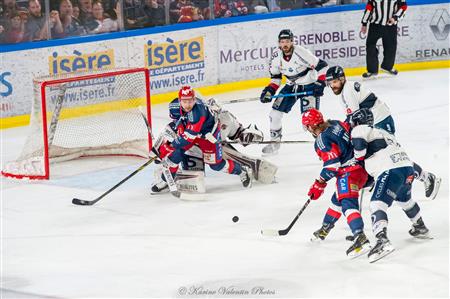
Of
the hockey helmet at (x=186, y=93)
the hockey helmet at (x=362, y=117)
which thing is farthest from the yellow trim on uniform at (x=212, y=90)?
the hockey helmet at (x=362, y=117)

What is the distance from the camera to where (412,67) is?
A: 13727 millimetres

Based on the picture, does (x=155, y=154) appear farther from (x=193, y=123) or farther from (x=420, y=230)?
(x=420, y=230)

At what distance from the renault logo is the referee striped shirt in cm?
81

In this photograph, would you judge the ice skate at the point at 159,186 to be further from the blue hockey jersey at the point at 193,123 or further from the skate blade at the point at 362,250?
the skate blade at the point at 362,250

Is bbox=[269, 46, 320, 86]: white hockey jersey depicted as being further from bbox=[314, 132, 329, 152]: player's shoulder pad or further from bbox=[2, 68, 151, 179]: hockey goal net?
bbox=[314, 132, 329, 152]: player's shoulder pad

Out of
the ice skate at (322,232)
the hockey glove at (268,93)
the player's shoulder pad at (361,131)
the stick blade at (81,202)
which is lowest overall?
the stick blade at (81,202)

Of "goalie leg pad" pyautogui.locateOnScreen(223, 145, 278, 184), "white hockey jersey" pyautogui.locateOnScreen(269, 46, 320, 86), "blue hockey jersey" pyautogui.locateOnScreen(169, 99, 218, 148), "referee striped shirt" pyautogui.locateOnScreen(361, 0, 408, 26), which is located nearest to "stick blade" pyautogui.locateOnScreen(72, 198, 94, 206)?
"blue hockey jersey" pyautogui.locateOnScreen(169, 99, 218, 148)

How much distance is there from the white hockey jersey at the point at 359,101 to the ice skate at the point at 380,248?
1.51 meters

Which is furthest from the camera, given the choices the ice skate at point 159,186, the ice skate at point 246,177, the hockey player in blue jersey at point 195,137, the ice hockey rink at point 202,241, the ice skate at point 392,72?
the ice skate at point 392,72

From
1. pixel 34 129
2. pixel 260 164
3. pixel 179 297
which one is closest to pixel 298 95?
pixel 260 164

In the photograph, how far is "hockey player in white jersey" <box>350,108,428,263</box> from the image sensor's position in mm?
6754

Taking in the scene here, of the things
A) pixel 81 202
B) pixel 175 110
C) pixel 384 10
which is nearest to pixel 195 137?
Result: pixel 175 110

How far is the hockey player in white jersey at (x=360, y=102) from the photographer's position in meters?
7.92

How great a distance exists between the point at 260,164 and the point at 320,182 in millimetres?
1992
